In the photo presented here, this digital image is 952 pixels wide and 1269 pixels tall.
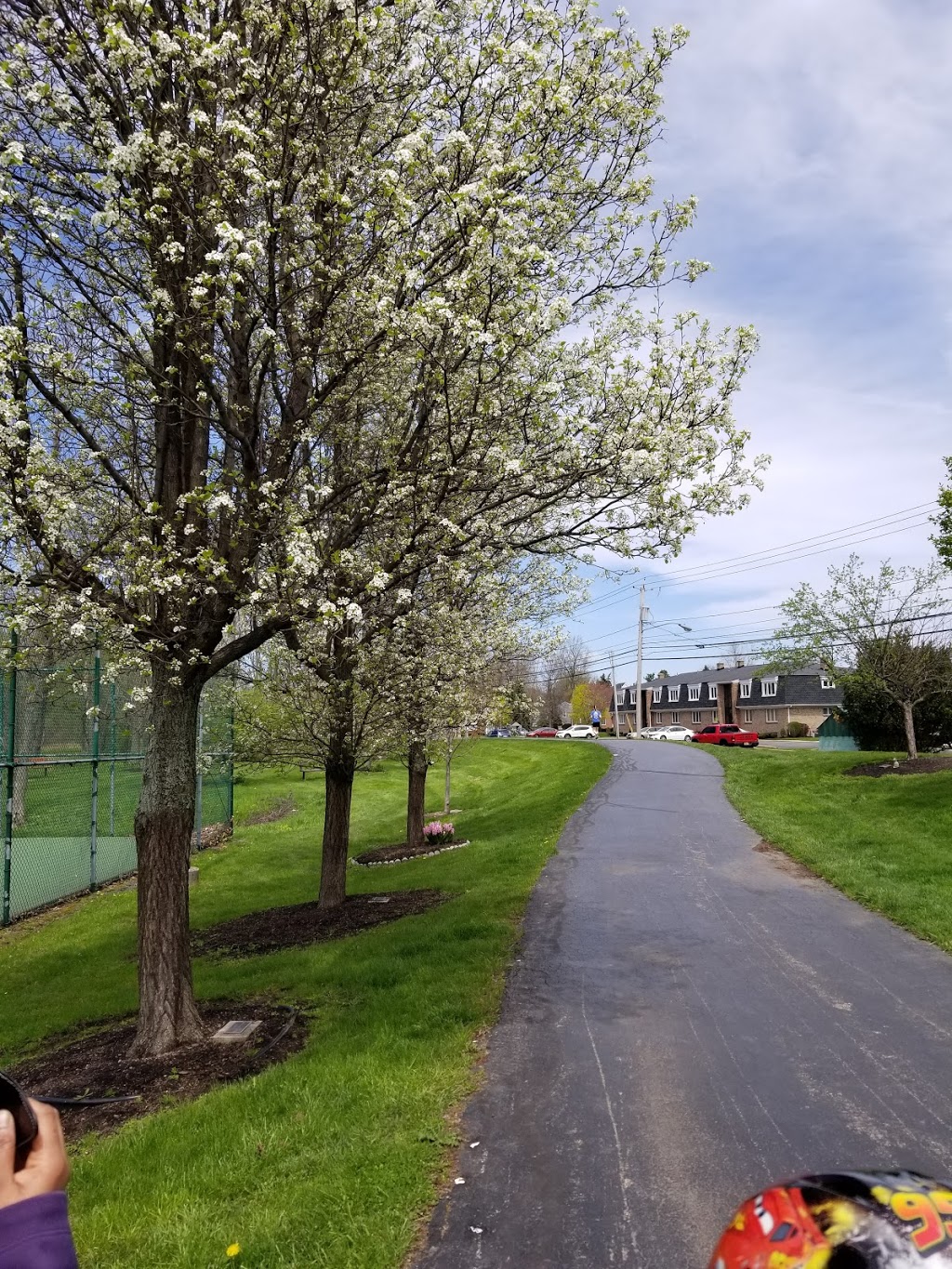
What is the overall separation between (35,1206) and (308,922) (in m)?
10.3

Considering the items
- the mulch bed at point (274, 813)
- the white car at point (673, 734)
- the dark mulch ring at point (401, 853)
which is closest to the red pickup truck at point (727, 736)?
the white car at point (673, 734)

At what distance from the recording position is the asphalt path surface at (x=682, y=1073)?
3838 mm

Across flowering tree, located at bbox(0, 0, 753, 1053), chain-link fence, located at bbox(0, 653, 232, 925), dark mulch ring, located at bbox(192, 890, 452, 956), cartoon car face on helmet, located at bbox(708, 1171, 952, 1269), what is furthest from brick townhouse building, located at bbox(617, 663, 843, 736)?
cartoon car face on helmet, located at bbox(708, 1171, 952, 1269)

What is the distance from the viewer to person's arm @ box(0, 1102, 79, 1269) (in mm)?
1365

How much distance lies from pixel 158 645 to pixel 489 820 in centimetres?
1455

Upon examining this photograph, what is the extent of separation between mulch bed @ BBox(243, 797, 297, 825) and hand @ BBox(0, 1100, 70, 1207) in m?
22.6

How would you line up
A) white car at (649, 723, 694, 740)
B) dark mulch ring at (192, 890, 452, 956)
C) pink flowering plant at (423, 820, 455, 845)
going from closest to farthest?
dark mulch ring at (192, 890, 452, 956) → pink flowering plant at (423, 820, 455, 845) → white car at (649, 723, 694, 740)

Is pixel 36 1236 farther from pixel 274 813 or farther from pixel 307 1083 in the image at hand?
pixel 274 813

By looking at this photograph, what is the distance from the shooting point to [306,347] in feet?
22.1

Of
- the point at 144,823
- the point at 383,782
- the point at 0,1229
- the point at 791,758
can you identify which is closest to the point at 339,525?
the point at 144,823

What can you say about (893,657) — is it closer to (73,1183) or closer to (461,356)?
(461,356)

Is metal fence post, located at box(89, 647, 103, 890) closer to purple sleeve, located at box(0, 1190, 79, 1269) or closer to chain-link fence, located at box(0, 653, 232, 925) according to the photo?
chain-link fence, located at box(0, 653, 232, 925)

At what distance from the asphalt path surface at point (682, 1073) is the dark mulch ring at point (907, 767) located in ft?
37.1

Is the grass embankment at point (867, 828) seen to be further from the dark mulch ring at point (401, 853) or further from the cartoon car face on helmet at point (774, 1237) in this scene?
the cartoon car face on helmet at point (774, 1237)
